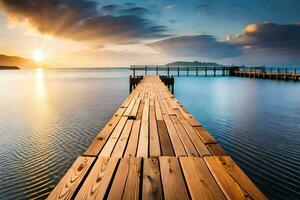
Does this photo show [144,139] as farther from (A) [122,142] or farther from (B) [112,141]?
(B) [112,141]

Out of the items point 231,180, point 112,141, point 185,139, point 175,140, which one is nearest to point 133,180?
point 231,180

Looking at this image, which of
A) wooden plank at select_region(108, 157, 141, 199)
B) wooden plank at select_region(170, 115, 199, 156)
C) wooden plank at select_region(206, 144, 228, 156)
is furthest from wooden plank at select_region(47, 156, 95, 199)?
wooden plank at select_region(206, 144, 228, 156)

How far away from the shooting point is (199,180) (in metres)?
2.94

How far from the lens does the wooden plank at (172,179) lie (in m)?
2.62

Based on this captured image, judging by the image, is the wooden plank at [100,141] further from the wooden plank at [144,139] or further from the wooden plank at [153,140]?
the wooden plank at [153,140]

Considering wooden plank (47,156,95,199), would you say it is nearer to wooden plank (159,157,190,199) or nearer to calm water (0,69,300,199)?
wooden plank (159,157,190,199)

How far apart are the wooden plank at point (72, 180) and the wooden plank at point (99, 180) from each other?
96mm

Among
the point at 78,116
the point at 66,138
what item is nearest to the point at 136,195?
the point at 66,138

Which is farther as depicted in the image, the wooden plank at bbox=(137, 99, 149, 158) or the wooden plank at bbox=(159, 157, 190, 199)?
the wooden plank at bbox=(137, 99, 149, 158)

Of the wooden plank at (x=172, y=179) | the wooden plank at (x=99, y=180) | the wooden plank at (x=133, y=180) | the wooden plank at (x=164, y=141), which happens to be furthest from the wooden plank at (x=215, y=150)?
the wooden plank at (x=99, y=180)

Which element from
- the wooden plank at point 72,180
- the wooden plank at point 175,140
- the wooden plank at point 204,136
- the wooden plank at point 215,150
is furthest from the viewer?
the wooden plank at point 204,136

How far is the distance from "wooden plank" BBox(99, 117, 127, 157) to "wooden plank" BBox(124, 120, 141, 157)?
0.30m

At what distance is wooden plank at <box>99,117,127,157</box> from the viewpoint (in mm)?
3945

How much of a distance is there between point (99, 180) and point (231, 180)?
5.85 feet
